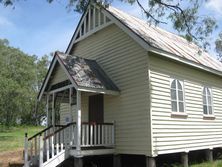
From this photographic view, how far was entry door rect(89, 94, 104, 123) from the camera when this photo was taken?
688 inches

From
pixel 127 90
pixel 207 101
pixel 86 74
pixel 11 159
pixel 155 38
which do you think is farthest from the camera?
pixel 207 101

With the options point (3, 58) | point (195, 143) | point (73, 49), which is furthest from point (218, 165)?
point (3, 58)

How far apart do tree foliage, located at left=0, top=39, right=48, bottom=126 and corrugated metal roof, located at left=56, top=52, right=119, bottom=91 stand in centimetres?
3340

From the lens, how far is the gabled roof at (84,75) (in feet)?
48.7

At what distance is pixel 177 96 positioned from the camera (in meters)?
16.9

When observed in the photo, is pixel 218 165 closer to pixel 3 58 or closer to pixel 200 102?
pixel 200 102

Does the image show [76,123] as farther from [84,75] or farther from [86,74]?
[86,74]

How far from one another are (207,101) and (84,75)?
7.99 meters

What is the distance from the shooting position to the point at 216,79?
21.2 meters

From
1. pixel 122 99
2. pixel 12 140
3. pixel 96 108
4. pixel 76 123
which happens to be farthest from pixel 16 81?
pixel 76 123

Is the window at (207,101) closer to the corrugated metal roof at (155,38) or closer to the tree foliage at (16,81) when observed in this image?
the corrugated metal roof at (155,38)

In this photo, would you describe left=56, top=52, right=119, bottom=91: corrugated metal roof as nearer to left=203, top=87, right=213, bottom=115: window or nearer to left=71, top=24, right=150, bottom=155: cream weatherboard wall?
left=71, top=24, right=150, bottom=155: cream weatherboard wall

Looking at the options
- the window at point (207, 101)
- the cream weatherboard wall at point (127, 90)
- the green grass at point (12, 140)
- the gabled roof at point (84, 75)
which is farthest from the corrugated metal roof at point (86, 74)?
the green grass at point (12, 140)


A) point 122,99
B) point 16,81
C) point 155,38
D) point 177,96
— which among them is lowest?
point 122,99
